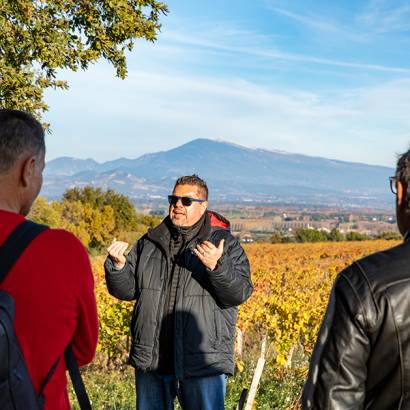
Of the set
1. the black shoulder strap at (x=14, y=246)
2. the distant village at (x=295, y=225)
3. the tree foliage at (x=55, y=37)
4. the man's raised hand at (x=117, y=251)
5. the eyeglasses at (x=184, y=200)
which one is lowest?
the distant village at (x=295, y=225)

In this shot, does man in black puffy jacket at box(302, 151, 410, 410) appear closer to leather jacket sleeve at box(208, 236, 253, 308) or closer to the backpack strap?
the backpack strap

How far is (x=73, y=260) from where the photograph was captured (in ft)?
6.23

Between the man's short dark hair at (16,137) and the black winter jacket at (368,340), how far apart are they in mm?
1032

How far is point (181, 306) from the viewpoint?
3623 millimetres

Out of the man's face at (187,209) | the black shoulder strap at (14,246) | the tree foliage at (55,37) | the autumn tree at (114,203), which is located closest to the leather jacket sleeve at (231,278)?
the man's face at (187,209)

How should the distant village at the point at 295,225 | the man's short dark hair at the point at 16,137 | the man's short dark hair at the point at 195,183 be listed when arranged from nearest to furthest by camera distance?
the man's short dark hair at the point at 16,137 < the man's short dark hair at the point at 195,183 < the distant village at the point at 295,225

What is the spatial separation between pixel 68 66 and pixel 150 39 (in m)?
1.28

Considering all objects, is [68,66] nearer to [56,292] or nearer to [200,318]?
[200,318]

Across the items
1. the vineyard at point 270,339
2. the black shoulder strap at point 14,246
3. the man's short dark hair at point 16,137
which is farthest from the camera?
the vineyard at point 270,339

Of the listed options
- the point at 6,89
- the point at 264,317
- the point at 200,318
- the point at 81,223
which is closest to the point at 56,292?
the point at 200,318

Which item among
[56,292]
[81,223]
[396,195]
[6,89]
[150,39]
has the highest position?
[150,39]

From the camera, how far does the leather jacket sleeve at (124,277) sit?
3746 mm

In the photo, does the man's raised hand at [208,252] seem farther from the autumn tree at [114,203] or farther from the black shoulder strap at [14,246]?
the autumn tree at [114,203]

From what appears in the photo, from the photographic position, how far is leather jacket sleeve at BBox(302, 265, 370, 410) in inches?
72.1
